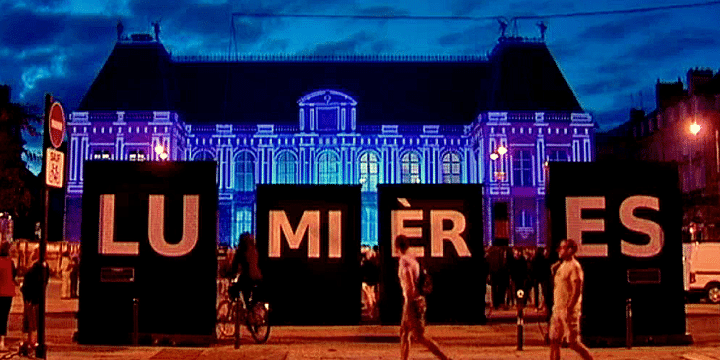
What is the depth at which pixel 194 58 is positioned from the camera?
2601 inches

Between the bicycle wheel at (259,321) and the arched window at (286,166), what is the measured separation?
4528 centimetres

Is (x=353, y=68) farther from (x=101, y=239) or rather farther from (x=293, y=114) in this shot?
(x=101, y=239)

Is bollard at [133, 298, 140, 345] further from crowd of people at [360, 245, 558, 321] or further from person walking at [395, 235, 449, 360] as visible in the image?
crowd of people at [360, 245, 558, 321]

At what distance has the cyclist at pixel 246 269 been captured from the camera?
15164 mm

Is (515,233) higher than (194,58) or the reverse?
the reverse

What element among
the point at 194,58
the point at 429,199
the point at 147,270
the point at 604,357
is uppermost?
the point at 194,58

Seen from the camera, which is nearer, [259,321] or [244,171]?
[259,321]

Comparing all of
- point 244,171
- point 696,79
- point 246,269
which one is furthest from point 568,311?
point 244,171

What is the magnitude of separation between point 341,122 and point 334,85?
4691 mm

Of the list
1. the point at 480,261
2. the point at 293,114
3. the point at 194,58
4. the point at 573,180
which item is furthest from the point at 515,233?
the point at 573,180

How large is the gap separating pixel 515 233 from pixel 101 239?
4463 cm

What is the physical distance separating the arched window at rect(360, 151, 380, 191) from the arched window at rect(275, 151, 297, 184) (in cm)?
454

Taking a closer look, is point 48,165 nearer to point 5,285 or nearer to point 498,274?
point 5,285

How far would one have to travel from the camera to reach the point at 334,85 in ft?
211
